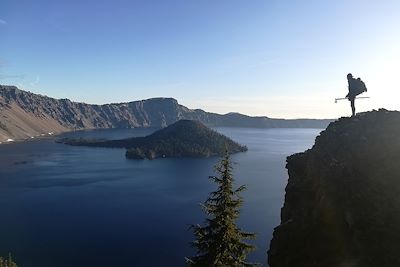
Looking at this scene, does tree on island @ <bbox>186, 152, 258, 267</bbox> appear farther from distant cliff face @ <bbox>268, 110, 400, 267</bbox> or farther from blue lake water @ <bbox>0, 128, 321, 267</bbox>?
blue lake water @ <bbox>0, 128, 321, 267</bbox>

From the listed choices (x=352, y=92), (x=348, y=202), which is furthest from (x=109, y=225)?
(x=348, y=202)

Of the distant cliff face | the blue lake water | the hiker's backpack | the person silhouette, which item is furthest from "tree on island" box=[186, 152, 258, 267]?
the blue lake water

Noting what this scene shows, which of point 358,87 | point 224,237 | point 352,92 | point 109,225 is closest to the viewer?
point 224,237

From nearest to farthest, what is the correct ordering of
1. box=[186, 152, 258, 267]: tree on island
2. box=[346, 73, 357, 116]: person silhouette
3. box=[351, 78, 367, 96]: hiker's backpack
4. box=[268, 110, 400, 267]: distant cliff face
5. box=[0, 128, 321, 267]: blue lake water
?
box=[186, 152, 258, 267]: tree on island, box=[268, 110, 400, 267]: distant cliff face, box=[351, 78, 367, 96]: hiker's backpack, box=[346, 73, 357, 116]: person silhouette, box=[0, 128, 321, 267]: blue lake water

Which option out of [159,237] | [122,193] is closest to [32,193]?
[122,193]

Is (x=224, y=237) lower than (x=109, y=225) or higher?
higher

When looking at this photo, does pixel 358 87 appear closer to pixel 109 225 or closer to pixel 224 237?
pixel 224 237
